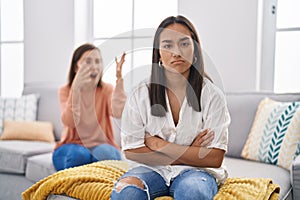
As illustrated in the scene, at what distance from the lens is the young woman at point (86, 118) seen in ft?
6.69

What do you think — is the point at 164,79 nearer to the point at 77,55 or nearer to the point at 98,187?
the point at 98,187

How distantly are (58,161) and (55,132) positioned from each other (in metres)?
0.90

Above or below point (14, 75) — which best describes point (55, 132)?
below

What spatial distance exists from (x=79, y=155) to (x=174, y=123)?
771 mm

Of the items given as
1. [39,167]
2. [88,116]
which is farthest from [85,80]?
[39,167]

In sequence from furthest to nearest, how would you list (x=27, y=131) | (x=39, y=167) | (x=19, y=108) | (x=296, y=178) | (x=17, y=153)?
(x=19, y=108)
(x=27, y=131)
(x=17, y=153)
(x=39, y=167)
(x=296, y=178)

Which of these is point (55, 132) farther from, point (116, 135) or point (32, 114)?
point (116, 135)

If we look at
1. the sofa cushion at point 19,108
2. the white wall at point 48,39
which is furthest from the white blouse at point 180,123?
the white wall at point 48,39

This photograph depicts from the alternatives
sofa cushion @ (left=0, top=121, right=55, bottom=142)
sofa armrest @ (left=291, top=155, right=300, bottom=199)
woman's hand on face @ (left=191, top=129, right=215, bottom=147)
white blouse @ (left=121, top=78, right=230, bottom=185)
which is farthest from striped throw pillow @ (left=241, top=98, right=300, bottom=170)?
sofa cushion @ (left=0, top=121, right=55, bottom=142)

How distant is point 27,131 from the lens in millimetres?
2844

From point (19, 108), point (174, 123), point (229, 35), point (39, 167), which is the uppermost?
point (229, 35)

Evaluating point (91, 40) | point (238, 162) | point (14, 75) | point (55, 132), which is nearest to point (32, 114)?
point (55, 132)

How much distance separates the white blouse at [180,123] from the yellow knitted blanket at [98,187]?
0.31 ft

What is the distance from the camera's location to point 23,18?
377 cm
